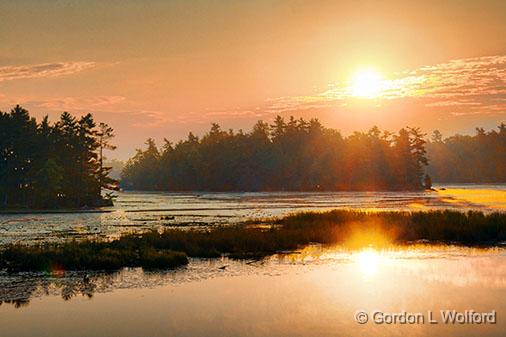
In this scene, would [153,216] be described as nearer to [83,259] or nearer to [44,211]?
[44,211]

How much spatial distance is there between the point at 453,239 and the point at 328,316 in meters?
28.4

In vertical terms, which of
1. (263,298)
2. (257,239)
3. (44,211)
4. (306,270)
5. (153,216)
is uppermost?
(257,239)

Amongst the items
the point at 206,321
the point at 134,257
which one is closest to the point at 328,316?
the point at 206,321

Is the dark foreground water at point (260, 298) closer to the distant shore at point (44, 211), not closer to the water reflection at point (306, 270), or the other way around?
the water reflection at point (306, 270)


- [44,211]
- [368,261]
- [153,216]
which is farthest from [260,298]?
[44,211]

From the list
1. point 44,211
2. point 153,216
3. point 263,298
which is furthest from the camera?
point 44,211

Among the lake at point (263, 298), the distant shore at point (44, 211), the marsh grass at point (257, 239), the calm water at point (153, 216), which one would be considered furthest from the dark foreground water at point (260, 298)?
the distant shore at point (44, 211)

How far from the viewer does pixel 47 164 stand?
109875mm

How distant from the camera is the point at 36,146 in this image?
117 meters

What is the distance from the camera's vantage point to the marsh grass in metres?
35.4

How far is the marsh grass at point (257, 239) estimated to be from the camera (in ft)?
116

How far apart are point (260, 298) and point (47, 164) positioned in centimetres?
9137

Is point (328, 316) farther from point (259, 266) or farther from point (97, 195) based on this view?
point (97, 195)

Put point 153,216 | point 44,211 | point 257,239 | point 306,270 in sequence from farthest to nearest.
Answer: point 44,211 → point 153,216 → point 257,239 → point 306,270
